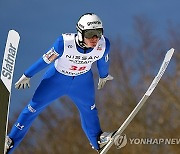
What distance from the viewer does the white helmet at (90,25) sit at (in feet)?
14.1

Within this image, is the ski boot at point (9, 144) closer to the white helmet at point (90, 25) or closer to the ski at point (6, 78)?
the ski at point (6, 78)

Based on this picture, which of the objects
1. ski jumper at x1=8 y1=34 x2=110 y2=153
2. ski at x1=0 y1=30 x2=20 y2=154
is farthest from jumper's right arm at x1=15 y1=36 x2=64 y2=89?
ski at x1=0 y1=30 x2=20 y2=154

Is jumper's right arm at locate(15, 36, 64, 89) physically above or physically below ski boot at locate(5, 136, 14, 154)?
above

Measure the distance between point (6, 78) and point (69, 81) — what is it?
36.8 inches

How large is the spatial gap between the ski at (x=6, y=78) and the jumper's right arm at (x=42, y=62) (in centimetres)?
43

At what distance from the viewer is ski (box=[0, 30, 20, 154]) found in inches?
142

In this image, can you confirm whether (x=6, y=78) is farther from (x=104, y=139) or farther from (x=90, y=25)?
(x=104, y=139)

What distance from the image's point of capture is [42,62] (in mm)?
4527

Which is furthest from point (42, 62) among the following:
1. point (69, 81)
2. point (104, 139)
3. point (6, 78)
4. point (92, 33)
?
point (104, 139)

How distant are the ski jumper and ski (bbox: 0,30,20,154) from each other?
1.49 ft

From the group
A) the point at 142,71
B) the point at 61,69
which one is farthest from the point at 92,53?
the point at 142,71

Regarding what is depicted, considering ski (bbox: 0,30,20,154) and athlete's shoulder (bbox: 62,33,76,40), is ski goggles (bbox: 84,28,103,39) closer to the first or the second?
athlete's shoulder (bbox: 62,33,76,40)

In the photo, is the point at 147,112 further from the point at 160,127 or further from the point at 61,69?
the point at 61,69

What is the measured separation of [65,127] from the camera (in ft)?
49.0
